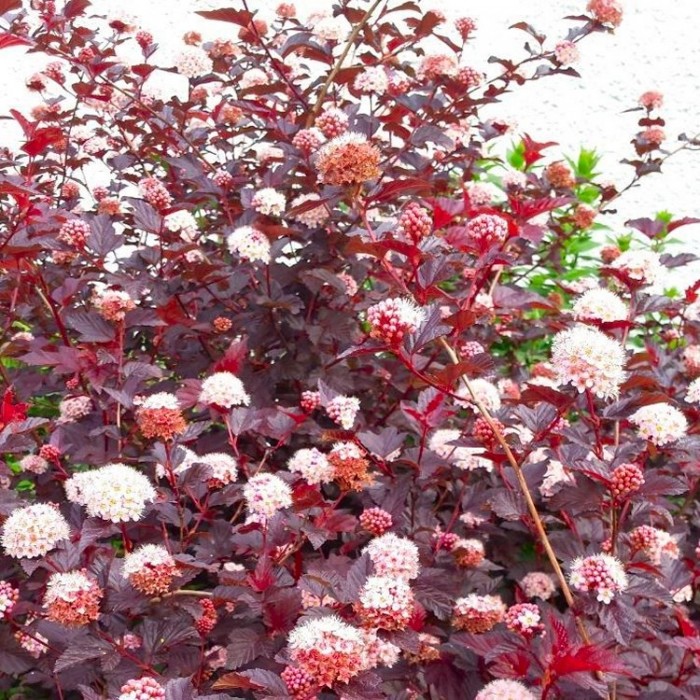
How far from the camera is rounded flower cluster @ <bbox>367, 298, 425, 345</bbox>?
4.13 ft

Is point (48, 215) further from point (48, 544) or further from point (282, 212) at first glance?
point (48, 544)

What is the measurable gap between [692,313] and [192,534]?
1567 mm

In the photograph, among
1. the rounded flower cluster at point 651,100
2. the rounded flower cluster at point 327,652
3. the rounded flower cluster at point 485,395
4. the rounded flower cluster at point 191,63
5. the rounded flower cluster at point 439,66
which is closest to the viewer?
the rounded flower cluster at point 327,652

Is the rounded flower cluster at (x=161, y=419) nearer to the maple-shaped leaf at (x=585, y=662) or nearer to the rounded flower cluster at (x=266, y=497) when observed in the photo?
the rounded flower cluster at (x=266, y=497)

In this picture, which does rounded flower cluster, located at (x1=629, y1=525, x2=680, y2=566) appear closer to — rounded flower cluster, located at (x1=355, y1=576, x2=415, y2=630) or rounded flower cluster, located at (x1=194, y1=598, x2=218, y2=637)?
rounded flower cluster, located at (x1=355, y1=576, x2=415, y2=630)

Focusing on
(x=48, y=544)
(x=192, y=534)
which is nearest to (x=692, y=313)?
(x=192, y=534)

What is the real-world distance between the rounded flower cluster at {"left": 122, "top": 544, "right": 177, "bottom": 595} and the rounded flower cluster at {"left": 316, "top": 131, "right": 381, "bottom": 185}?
2.16 ft

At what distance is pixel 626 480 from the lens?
133 centimetres

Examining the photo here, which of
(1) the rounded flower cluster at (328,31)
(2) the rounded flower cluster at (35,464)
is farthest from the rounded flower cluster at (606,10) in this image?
(2) the rounded flower cluster at (35,464)

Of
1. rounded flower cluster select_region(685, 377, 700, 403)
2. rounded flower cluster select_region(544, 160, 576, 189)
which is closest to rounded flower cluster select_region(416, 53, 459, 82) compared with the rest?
rounded flower cluster select_region(544, 160, 576, 189)

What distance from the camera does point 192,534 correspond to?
1455 millimetres

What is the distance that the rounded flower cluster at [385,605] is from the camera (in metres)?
1.12

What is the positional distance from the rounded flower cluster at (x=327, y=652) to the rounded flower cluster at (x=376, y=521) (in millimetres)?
348

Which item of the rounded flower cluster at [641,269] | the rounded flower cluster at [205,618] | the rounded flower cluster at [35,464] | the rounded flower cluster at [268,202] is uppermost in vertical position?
the rounded flower cluster at [641,269]
